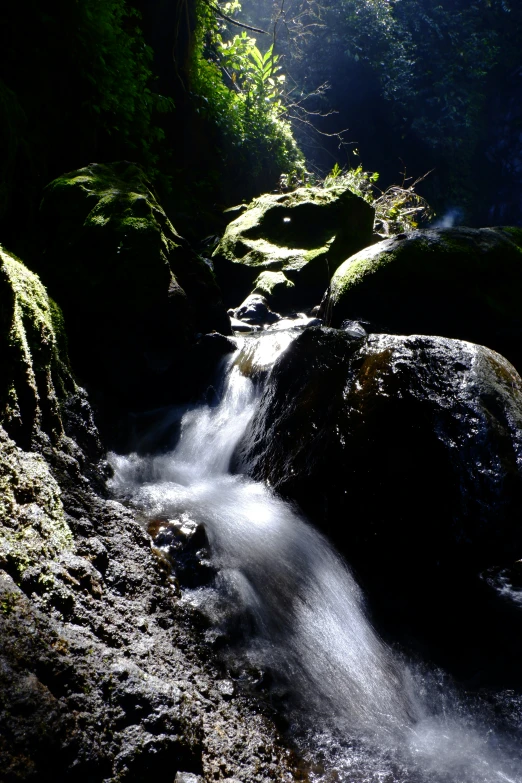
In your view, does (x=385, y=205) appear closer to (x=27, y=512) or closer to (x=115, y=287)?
(x=115, y=287)

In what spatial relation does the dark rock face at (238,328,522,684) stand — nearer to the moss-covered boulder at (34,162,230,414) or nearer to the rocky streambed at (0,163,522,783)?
the rocky streambed at (0,163,522,783)

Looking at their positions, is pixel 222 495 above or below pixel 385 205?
below

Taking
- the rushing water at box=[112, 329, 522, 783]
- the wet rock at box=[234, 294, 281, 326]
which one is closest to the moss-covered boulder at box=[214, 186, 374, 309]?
the wet rock at box=[234, 294, 281, 326]

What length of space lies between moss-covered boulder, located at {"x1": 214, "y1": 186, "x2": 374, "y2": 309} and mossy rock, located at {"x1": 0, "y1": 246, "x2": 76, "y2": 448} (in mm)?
5375

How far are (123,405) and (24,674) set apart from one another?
4269mm

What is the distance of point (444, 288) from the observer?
6.14 m

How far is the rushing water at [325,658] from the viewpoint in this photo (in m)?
2.01

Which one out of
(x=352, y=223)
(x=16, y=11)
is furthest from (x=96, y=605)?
(x=352, y=223)

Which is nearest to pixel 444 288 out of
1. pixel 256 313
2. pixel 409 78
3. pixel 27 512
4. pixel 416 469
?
pixel 256 313

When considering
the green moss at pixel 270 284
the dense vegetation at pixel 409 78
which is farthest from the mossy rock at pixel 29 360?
the dense vegetation at pixel 409 78

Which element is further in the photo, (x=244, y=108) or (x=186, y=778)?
(x=244, y=108)

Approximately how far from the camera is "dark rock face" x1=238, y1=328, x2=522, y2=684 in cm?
323

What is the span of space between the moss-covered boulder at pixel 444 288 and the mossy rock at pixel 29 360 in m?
4.11

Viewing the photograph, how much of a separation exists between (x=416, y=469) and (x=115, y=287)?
11.6 ft
